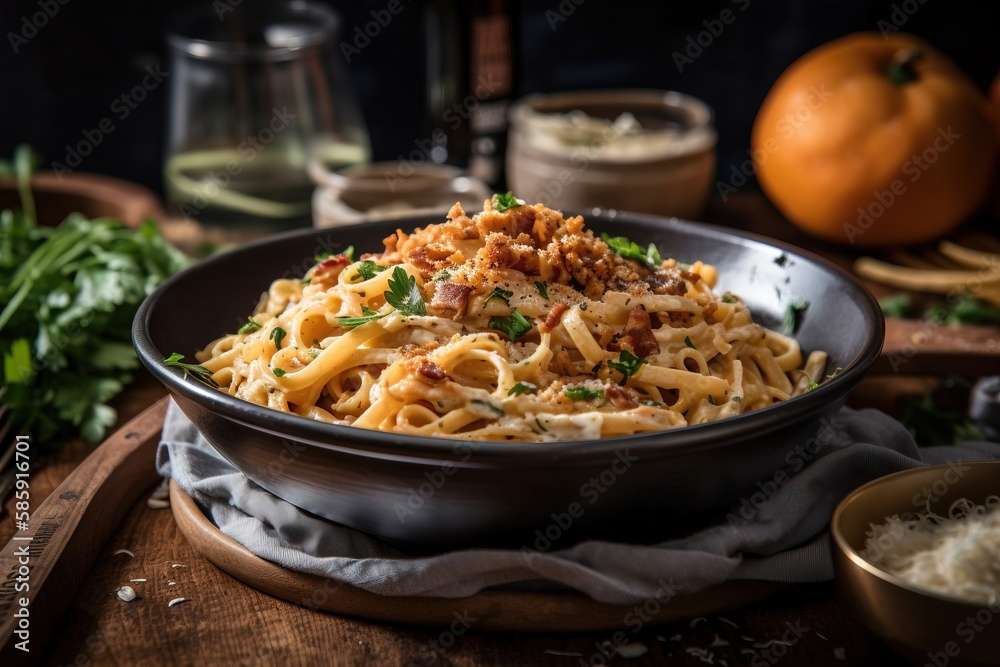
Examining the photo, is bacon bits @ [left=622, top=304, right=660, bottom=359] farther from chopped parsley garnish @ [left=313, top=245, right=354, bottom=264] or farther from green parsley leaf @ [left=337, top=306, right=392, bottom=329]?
chopped parsley garnish @ [left=313, top=245, right=354, bottom=264]

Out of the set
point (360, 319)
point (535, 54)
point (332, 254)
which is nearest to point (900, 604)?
point (360, 319)

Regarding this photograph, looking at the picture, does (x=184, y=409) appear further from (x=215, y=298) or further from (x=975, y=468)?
(x=975, y=468)

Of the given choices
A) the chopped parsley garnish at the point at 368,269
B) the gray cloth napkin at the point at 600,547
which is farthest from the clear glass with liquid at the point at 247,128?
the gray cloth napkin at the point at 600,547

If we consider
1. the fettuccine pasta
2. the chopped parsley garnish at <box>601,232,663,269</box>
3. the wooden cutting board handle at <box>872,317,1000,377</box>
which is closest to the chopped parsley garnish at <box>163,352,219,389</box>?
the fettuccine pasta

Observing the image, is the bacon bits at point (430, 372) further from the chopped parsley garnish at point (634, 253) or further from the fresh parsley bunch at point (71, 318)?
the fresh parsley bunch at point (71, 318)

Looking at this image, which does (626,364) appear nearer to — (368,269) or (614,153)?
(368,269)

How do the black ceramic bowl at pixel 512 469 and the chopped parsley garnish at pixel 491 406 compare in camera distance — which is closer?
the black ceramic bowl at pixel 512 469
